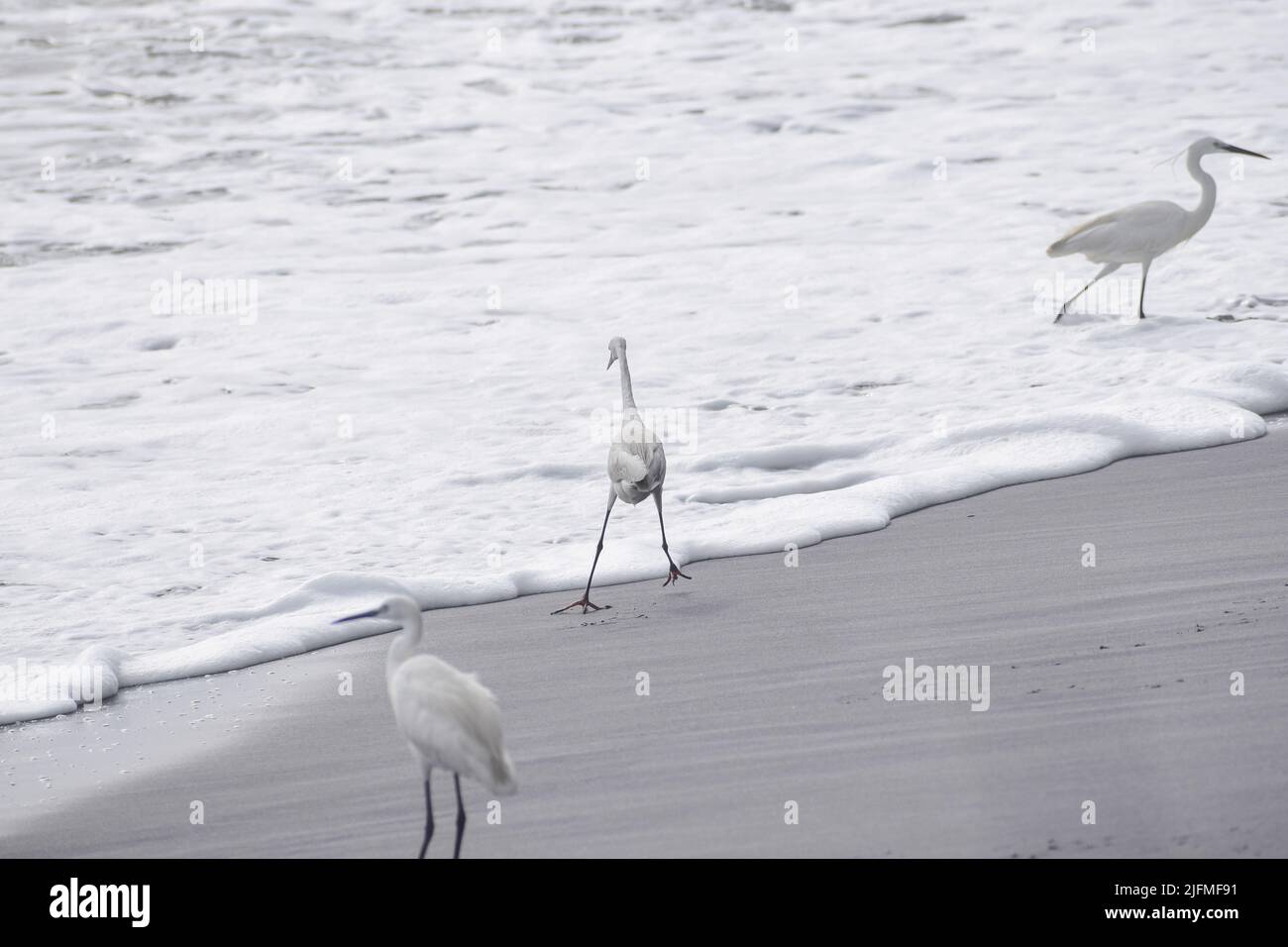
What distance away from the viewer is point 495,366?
10.4m

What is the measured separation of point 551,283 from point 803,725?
8106 mm

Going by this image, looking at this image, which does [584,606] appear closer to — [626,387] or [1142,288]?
[626,387]

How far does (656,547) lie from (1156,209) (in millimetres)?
5651

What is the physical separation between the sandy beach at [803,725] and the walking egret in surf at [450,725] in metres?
0.30

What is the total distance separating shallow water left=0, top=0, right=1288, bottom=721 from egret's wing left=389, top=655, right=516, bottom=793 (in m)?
2.18

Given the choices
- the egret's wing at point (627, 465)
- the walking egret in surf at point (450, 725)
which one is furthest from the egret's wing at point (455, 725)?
the egret's wing at point (627, 465)

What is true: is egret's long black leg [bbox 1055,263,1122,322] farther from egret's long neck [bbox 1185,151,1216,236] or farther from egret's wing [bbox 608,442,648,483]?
egret's wing [bbox 608,442,648,483]

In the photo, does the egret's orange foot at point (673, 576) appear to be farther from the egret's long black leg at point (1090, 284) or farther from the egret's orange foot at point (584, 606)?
the egret's long black leg at point (1090, 284)

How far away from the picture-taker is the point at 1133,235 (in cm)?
1068

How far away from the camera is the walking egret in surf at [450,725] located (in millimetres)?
3730

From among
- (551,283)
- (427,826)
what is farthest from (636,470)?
(551,283)

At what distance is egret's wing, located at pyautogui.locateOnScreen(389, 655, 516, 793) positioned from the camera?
147 inches
